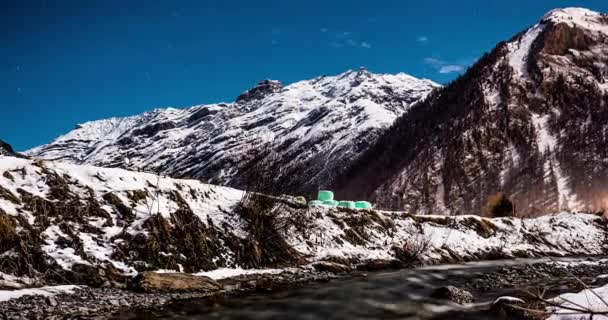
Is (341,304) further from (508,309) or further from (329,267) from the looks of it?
(329,267)

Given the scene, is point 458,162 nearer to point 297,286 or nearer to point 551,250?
point 551,250

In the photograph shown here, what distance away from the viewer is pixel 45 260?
42.2ft

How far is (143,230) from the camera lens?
15727 mm

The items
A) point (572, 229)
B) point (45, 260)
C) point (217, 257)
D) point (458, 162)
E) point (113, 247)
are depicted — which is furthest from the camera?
point (458, 162)

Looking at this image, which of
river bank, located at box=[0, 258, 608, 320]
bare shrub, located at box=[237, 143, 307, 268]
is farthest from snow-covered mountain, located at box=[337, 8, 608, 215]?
river bank, located at box=[0, 258, 608, 320]

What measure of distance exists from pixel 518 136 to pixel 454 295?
90723 millimetres

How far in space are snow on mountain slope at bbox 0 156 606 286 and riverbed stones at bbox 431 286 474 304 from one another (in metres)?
6.90

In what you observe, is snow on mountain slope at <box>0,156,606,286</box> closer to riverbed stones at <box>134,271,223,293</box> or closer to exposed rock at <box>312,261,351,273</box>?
exposed rock at <box>312,261,351,273</box>

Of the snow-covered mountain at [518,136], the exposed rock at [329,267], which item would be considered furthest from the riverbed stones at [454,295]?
the snow-covered mountain at [518,136]

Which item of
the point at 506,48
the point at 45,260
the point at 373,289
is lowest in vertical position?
the point at 373,289

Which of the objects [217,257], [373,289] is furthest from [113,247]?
[373,289]

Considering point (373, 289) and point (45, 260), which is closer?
point (45, 260)

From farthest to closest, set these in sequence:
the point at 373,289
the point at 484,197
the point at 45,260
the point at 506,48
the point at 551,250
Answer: the point at 506,48, the point at 484,197, the point at 551,250, the point at 373,289, the point at 45,260

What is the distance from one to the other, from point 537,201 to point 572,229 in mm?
48809
